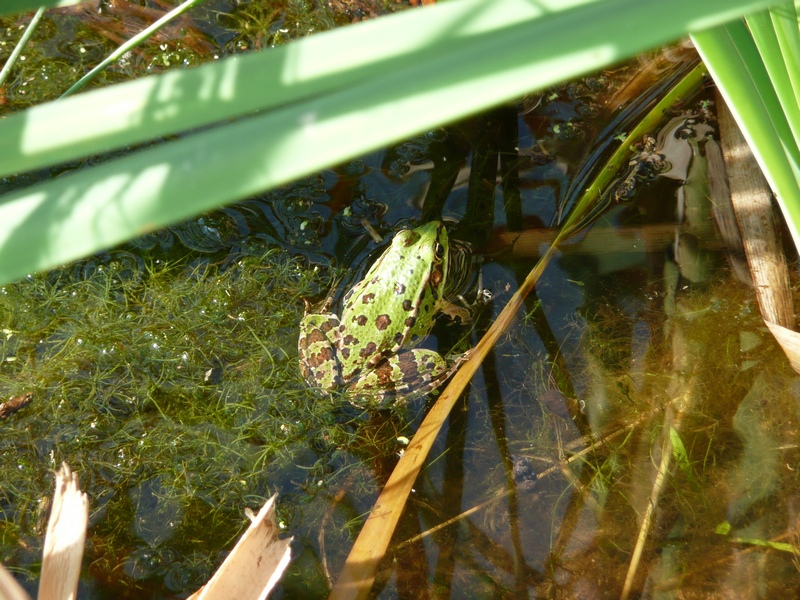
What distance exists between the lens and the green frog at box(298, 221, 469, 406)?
146 inches

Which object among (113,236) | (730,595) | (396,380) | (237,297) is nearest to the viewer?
(113,236)

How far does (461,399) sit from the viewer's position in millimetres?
3863

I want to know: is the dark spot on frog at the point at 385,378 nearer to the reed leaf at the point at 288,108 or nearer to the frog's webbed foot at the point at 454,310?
the frog's webbed foot at the point at 454,310

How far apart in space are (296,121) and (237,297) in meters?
3.16

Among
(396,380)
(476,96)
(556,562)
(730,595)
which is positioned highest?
(476,96)

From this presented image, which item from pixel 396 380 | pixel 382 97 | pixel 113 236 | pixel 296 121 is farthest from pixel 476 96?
pixel 396 380

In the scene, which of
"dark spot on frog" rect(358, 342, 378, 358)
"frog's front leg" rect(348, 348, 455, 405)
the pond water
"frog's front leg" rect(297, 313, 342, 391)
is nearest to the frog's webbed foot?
the pond water

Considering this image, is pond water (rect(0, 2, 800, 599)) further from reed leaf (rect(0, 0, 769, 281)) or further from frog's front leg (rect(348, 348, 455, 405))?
reed leaf (rect(0, 0, 769, 281))

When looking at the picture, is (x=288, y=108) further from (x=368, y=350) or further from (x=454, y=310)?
(x=454, y=310)

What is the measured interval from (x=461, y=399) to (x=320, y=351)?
39.7 inches

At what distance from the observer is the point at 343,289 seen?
4.02m

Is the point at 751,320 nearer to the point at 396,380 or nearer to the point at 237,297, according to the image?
the point at 396,380

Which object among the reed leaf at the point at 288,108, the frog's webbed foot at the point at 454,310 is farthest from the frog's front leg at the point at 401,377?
the reed leaf at the point at 288,108

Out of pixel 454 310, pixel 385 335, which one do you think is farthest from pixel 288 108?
pixel 454 310
